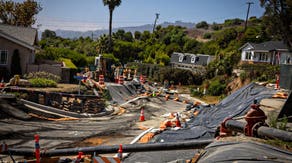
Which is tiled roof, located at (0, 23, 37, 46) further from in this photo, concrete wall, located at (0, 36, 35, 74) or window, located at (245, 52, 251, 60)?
window, located at (245, 52, 251, 60)

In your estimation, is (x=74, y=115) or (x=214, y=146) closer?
(x=214, y=146)

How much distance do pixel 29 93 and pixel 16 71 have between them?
7.30m

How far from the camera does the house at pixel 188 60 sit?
61.4 metres

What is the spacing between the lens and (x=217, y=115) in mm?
15625

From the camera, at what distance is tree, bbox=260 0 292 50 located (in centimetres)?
3908

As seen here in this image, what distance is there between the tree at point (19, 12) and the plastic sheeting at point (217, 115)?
43.7 m

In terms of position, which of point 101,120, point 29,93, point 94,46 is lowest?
point 101,120

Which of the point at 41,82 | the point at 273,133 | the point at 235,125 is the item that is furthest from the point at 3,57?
the point at 273,133

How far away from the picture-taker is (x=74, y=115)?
2002cm

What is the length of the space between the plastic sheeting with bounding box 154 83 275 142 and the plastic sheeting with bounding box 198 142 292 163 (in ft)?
21.0

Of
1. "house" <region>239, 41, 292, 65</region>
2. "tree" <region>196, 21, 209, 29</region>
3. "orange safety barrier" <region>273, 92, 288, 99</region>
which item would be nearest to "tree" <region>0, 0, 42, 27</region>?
"house" <region>239, 41, 292, 65</region>

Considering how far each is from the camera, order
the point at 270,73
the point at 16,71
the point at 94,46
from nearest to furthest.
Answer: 1. the point at 16,71
2. the point at 270,73
3. the point at 94,46

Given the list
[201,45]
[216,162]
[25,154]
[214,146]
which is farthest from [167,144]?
[201,45]

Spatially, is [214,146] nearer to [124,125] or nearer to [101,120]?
[124,125]
